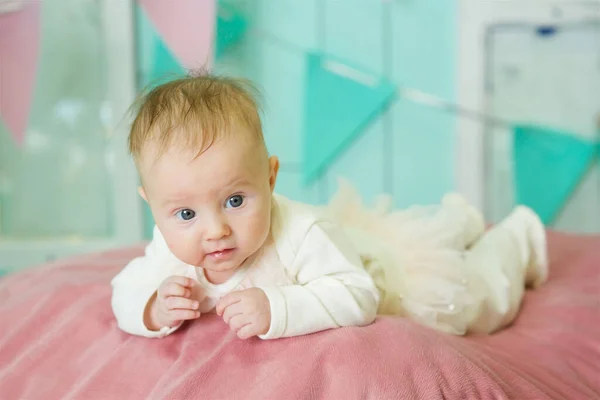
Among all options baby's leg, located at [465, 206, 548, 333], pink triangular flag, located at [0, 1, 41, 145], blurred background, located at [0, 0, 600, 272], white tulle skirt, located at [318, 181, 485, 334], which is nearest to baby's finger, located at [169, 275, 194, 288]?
white tulle skirt, located at [318, 181, 485, 334]

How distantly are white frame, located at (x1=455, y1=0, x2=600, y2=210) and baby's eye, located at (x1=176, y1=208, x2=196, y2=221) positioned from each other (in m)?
1.84

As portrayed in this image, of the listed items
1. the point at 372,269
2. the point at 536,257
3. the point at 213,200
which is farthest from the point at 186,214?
the point at 536,257

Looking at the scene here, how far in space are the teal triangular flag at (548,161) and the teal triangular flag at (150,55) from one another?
1331 millimetres

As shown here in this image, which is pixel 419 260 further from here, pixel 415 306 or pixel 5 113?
pixel 5 113

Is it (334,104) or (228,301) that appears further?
(334,104)

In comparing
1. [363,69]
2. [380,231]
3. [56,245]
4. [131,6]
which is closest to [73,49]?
[131,6]

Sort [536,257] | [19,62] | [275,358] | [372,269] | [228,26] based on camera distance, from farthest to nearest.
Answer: [228,26] < [19,62] < [536,257] < [372,269] < [275,358]

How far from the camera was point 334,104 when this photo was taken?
253 cm

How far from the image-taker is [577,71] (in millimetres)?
2535

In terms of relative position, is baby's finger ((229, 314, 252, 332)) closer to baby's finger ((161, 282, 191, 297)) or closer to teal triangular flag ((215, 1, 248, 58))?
baby's finger ((161, 282, 191, 297))

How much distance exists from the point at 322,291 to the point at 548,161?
1.87 m

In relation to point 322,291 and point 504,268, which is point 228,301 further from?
point 504,268

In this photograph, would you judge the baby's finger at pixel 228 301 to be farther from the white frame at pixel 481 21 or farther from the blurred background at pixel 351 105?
the white frame at pixel 481 21

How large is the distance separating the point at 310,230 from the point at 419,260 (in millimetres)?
347
